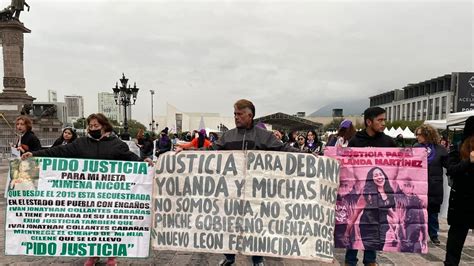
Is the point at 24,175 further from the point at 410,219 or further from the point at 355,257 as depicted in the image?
the point at 410,219

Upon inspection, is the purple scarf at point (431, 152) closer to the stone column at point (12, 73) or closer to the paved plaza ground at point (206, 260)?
the paved plaza ground at point (206, 260)

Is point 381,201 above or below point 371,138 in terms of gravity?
below

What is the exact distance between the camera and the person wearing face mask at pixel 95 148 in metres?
3.79

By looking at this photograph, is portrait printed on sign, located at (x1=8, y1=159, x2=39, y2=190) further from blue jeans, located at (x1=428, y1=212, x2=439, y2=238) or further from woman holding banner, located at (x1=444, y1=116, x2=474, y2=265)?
blue jeans, located at (x1=428, y1=212, x2=439, y2=238)

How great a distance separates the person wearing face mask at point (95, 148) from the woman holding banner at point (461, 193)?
3238 millimetres

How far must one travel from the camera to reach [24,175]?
12.0ft

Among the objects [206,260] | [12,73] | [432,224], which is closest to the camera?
[206,260]

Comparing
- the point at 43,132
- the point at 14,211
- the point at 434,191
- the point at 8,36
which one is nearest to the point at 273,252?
the point at 14,211

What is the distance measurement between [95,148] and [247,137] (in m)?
1.72

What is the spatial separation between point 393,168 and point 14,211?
162 inches

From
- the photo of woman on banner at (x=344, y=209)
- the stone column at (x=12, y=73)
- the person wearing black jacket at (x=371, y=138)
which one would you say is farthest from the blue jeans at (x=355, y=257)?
the stone column at (x=12, y=73)

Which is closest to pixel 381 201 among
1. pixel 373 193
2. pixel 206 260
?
pixel 373 193

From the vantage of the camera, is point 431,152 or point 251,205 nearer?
point 251,205

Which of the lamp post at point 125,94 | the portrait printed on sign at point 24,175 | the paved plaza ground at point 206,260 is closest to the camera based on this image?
the portrait printed on sign at point 24,175
